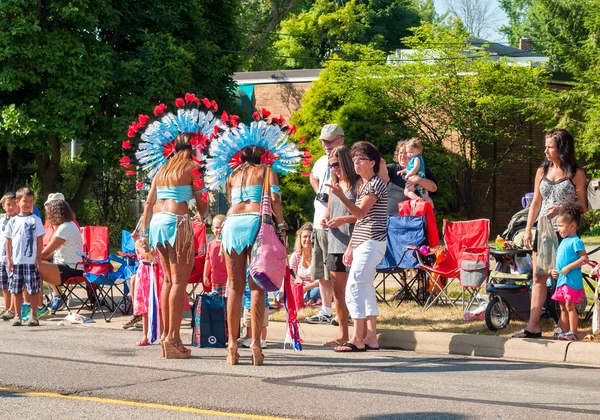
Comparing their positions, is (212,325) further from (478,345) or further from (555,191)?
(555,191)

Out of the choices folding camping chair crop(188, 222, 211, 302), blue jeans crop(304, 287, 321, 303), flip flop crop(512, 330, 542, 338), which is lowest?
flip flop crop(512, 330, 542, 338)

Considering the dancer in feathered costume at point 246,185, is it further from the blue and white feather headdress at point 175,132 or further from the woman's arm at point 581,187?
the woman's arm at point 581,187

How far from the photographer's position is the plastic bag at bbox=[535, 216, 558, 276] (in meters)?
10.3

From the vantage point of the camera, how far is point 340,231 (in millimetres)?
10680

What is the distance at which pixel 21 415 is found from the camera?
6.96 m

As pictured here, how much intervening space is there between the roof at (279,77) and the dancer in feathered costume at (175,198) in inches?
1040

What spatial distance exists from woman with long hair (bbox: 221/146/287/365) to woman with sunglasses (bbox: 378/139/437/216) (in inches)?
130

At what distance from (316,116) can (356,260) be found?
830 inches

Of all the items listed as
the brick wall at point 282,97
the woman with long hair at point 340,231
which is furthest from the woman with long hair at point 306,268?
the brick wall at point 282,97

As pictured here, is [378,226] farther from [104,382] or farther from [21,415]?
[21,415]

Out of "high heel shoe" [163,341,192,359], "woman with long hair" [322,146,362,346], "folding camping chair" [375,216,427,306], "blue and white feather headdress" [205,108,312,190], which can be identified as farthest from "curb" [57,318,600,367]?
"blue and white feather headdress" [205,108,312,190]

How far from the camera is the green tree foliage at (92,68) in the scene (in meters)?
26.7

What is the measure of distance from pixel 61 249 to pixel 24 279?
869 millimetres

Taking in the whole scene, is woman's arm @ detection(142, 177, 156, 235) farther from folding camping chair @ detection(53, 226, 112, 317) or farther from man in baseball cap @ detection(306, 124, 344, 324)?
folding camping chair @ detection(53, 226, 112, 317)
